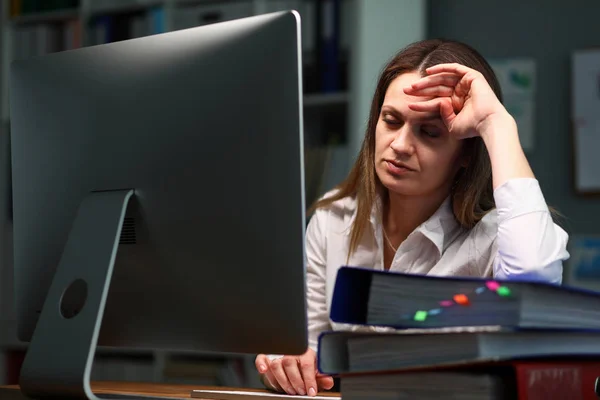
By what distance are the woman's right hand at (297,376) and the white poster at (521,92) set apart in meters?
1.85

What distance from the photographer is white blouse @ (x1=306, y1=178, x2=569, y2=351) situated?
104 cm

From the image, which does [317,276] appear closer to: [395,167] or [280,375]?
[395,167]

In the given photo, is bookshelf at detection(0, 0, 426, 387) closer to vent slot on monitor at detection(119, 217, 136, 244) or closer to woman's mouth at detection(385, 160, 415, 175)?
woman's mouth at detection(385, 160, 415, 175)

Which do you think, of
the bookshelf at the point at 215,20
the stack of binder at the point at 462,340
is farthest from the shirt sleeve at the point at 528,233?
the bookshelf at the point at 215,20

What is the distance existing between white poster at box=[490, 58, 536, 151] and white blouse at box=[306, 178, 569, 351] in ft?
4.63

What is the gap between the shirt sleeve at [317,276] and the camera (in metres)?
1.52

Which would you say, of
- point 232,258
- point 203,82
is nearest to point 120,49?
point 203,82

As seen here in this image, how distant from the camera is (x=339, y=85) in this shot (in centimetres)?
281

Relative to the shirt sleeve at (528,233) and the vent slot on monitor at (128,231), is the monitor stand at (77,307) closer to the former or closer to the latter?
the vent slot on monitor at (128,231)

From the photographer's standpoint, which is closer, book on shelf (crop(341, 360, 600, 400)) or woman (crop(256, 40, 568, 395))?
book on shelf (crop(341, 360, 600, 400))

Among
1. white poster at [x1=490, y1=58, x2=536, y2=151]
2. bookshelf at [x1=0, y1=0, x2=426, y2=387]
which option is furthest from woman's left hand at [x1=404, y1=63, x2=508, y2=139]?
white poster at [x1=490, y1=58, x2=536, y2=151]

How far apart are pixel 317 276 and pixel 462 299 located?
835 millimetres

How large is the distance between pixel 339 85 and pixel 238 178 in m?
2.00

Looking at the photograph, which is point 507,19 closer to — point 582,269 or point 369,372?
point 582,269
